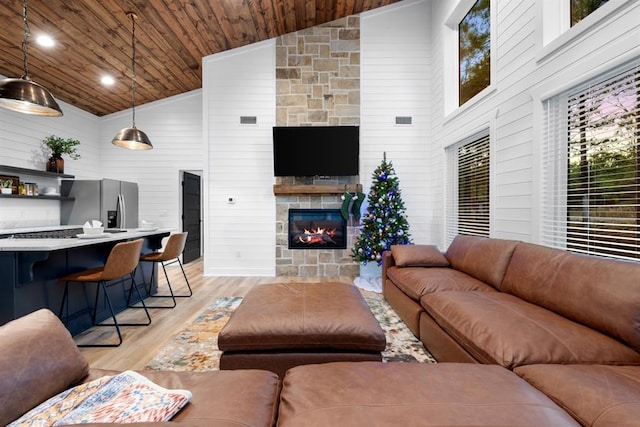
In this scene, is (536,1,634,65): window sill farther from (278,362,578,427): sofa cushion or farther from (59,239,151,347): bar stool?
(59,239,151,347): bar stool

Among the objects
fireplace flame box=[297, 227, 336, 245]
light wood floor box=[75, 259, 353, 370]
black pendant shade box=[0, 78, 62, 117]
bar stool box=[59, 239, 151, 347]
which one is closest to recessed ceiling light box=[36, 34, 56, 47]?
black pendant shade box=[0, 78, 62, 117]

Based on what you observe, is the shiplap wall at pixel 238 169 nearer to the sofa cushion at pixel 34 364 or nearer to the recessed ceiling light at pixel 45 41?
the recessed ceiling light at pixel 45 41

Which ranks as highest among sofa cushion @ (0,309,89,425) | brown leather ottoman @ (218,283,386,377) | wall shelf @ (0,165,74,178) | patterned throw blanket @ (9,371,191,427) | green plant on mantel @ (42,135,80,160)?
green plant on mantel @ (42,135,80,160)

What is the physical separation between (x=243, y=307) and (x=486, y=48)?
3.81 metres

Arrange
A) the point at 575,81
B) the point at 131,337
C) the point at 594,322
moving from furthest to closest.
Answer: the point at 131,337 → the point at 575,81 → the point at 594,322

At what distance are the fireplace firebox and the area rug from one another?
1.81 metres

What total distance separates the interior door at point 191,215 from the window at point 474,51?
209 inches

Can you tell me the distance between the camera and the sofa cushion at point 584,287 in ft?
4.49

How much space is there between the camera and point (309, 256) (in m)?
4.85

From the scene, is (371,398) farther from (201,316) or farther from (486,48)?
(486,48)

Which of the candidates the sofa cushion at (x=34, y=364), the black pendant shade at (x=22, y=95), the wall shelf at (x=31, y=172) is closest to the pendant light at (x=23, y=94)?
the black pendant shade at (x=22, y=95)

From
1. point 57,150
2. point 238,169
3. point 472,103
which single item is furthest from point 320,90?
point 57,150

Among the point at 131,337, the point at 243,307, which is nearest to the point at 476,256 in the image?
the point at 243,307

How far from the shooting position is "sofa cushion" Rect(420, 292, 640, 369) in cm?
129
